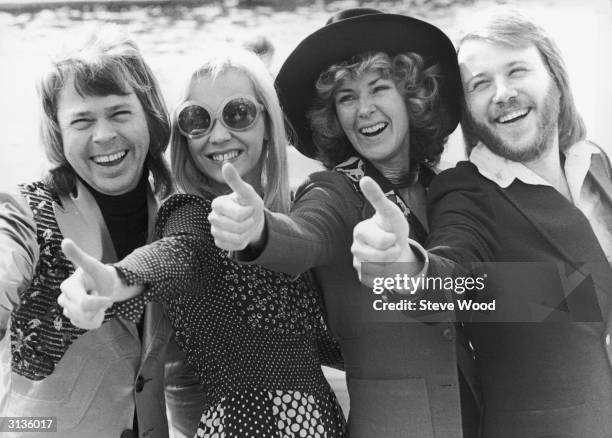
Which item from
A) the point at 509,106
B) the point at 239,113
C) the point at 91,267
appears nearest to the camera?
the point at 91,267

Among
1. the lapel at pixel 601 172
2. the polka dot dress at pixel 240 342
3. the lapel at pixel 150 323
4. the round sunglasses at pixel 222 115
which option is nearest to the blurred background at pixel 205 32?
the lapel at pixel 601 172

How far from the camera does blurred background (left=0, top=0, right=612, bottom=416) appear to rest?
1828mm

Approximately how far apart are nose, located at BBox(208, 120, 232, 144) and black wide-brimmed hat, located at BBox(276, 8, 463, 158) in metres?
0.23

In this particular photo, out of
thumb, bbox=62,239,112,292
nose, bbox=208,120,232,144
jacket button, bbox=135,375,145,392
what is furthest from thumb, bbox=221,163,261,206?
jacket button, bbox=135,375,145,392

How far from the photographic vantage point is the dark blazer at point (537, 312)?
1722 millimetres

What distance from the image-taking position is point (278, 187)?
1753 mm

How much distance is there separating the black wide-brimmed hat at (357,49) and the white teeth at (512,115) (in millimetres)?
120

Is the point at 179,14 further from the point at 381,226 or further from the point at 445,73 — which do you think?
the point at 381,226

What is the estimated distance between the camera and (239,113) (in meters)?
1.68

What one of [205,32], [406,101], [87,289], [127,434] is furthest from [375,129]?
[127,434]

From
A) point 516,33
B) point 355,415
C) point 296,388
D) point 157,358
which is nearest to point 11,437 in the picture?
point 157,358

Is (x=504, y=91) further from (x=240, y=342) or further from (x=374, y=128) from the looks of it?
(x=240, y=342)

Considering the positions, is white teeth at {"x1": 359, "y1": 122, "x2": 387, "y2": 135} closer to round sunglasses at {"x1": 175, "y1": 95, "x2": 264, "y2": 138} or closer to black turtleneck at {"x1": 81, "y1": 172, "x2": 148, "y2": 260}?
round sunglasses at {"x1": 175, "y1": 95, "x2": 264, "y2": 138}

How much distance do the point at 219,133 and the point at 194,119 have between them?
7 centimetres
